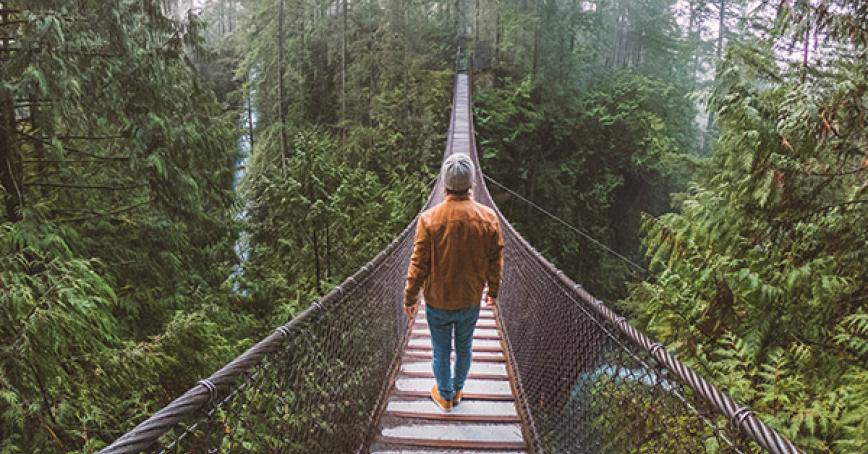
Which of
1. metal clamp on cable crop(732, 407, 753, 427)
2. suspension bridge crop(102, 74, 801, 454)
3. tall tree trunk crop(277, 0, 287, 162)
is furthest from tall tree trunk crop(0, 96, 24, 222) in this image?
tall tree trunk crop(277, 0, 287, 162)

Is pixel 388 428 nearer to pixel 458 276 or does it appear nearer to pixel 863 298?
pixel 458 276

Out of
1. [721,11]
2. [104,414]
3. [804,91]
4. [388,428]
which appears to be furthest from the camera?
[721,11]

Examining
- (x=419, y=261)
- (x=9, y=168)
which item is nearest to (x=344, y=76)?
(x=9, y=168)

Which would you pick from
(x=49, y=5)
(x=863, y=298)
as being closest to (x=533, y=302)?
(x=863, y=298)

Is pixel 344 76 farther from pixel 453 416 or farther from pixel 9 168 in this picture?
pixel 453 416

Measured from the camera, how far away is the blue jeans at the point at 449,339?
1.75 m

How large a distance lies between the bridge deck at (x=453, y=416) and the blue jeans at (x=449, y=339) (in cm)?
12

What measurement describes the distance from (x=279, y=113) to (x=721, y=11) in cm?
1525

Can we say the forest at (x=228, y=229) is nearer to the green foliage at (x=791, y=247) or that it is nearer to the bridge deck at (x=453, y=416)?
the green foliage at (x=791, y=247)

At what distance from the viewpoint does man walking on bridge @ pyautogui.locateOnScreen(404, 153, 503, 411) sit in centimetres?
165

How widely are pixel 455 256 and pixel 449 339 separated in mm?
345

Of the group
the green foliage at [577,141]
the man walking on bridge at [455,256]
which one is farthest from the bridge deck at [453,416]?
the green foliage at [577,141]

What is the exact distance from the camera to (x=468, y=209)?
5.40ft

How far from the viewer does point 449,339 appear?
1793mm
